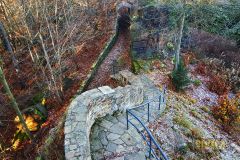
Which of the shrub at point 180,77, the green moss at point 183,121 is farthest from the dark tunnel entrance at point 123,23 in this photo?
the green moss at point 183,121

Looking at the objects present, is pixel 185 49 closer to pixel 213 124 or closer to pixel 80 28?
pixel 213 124

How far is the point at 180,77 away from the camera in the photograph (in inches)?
441

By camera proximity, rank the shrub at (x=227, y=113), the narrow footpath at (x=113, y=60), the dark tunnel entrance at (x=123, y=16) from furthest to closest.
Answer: the dark tunnel entrance at (x=123, y=16)
the narrow footpath at (x=113, y=60)
the shrub at (x=227, y=113)

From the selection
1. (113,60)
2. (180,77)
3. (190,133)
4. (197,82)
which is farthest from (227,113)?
(113,60)

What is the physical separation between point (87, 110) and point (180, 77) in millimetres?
6222

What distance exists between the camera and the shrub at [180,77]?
1116 cm

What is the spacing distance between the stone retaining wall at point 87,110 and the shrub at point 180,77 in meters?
2.67

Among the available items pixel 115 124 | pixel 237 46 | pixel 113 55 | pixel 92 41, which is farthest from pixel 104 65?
pixel 237 46

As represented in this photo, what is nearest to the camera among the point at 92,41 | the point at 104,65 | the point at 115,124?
the point at 115,124

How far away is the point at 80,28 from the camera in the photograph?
A: 17203 millimetres

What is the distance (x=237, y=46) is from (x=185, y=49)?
449 cm

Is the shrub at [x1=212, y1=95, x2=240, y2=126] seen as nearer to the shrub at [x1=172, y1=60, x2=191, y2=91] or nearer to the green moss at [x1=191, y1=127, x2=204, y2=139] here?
the shrub at [x1=172, y1=60, x2=191, y2=91]

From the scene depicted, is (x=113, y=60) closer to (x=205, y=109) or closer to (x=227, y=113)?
(x=205, y=109)

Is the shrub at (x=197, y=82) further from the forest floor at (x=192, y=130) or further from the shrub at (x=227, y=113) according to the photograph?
the shrub at (x=227, y=113)
